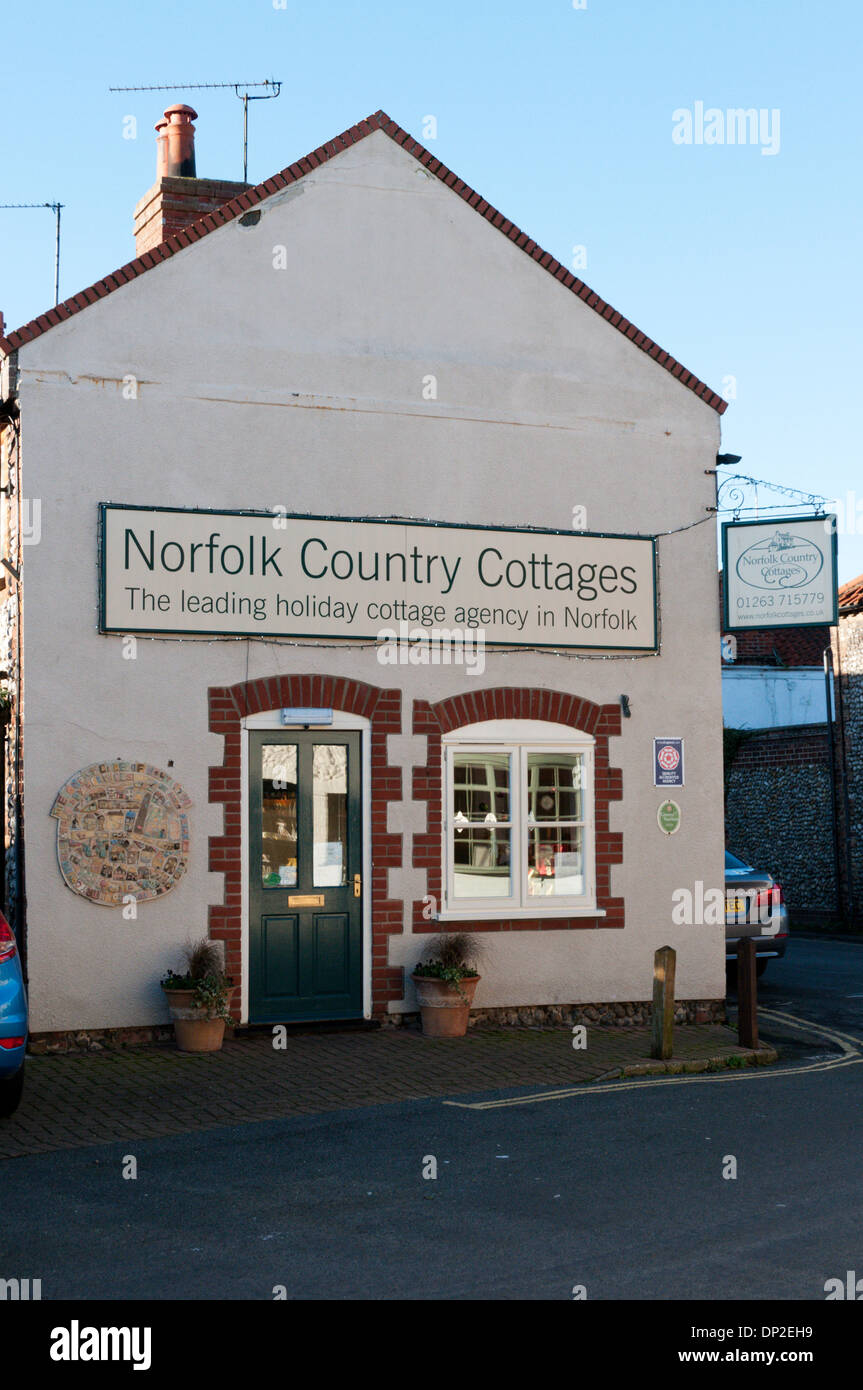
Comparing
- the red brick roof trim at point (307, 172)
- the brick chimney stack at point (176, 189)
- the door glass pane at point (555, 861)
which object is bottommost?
the door glass pane at point (555, 861)

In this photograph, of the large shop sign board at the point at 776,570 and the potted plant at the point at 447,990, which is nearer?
the potted plant at the point at 447,990

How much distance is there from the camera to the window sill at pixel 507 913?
42.6 feet

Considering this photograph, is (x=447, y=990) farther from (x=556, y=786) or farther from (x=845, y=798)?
(x=845, y=798)

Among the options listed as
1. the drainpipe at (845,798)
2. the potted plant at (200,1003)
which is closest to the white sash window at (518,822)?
the potted plant at (200,1003)

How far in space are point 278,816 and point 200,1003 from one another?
1778 mm

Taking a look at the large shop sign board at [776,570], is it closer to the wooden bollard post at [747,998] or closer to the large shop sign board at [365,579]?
the large shop sign board at [365,579]

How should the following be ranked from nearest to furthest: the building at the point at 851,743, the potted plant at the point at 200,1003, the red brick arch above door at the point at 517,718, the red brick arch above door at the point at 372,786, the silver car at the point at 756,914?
the potted plant at the point at 200,1003
the red brick arch above door at the point at 372,786
the red brick arch above door at the point at 517,718
the silver car at the point at 756,914
the building at the point at 851,743

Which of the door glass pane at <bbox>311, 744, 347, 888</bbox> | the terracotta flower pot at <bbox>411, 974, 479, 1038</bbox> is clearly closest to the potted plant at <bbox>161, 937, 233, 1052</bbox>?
the door glass pane at <bbox>311, 744, 347, 888</bbox>

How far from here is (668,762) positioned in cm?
1381

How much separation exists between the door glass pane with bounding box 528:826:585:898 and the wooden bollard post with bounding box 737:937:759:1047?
1.70 meters

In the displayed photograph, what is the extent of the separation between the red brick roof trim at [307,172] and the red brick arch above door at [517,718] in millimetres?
3422

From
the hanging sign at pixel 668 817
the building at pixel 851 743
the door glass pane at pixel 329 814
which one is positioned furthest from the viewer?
the building at pixel 851 743

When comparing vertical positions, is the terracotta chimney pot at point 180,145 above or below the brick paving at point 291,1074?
above
